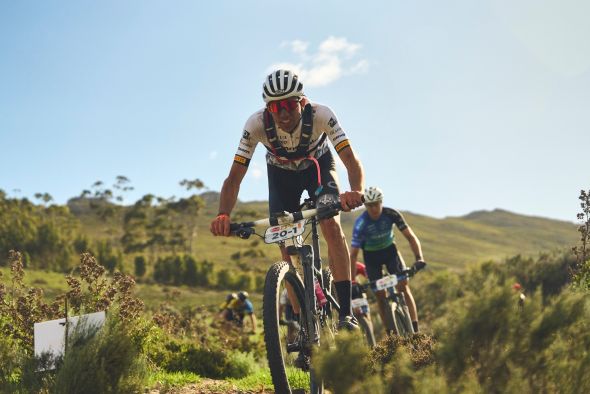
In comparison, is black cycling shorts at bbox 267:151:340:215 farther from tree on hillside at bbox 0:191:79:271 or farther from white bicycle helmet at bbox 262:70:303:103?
tree on hillside at bbox 0:191:79:271

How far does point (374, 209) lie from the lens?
29.2 feet

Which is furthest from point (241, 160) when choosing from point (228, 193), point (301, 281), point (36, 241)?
point (36, 241)

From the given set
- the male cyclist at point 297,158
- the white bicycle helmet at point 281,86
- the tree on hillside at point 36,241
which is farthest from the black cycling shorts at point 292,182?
the tree on hillside at point 36,241

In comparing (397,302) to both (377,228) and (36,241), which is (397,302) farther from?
(36,241)

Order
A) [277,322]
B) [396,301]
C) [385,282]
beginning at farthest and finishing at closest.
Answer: [396,301]
[385,282]
[277,322]

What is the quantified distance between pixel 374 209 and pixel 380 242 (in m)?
0.69

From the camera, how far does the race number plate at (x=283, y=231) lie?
14.1 ft

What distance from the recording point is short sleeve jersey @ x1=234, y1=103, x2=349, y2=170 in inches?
200

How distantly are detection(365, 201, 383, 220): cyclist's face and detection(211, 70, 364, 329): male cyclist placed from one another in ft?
11.4

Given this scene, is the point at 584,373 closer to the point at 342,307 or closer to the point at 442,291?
the point at 342,307

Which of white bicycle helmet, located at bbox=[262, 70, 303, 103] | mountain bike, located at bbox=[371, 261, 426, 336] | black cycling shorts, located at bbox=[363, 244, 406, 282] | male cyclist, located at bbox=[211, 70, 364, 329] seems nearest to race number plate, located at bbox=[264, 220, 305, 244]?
male cyclist, located at bbox=[211, 70, 364, 329]

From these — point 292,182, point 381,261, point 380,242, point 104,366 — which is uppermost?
point 292,182

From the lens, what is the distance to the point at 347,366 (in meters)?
2.73

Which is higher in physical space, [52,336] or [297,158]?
[297,158]
